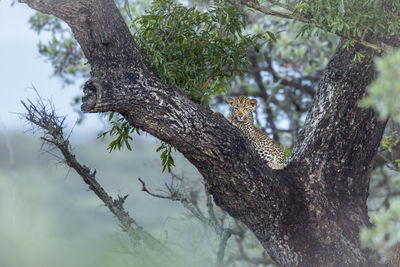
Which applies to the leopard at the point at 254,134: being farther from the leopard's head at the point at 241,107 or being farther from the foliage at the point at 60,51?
the foliage at the point at 60,51

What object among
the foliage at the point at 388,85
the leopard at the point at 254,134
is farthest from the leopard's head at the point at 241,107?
the foliage at the point at 388,85

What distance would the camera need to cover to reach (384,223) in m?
3.10

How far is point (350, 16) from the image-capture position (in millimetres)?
4672

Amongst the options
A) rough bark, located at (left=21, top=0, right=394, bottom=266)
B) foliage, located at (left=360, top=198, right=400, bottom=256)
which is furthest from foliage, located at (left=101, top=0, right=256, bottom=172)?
foliage, located at (left=360, top=198, right=400, bottom=256)

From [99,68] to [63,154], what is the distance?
1.48 metres

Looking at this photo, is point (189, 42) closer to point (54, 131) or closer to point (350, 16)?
point (350, 16)

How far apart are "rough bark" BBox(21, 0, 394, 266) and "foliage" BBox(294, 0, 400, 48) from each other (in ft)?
1.69

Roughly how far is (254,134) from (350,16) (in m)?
1.85

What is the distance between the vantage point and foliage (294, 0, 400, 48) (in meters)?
4.58

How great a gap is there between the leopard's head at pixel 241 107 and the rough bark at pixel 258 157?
983 millimetres

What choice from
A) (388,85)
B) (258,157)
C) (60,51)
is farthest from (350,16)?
(60,51)

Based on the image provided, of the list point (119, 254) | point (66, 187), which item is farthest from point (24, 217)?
point (119, 254)

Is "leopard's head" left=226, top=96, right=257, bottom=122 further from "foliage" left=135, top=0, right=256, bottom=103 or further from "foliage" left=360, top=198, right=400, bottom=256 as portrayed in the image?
"foliage" left=360, top=198, right=400, bottom=256

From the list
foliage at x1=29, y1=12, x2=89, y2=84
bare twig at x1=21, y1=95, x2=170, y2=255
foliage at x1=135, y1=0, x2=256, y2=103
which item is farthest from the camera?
foliage at x1=29, y1=12, x2=89, y2=84
